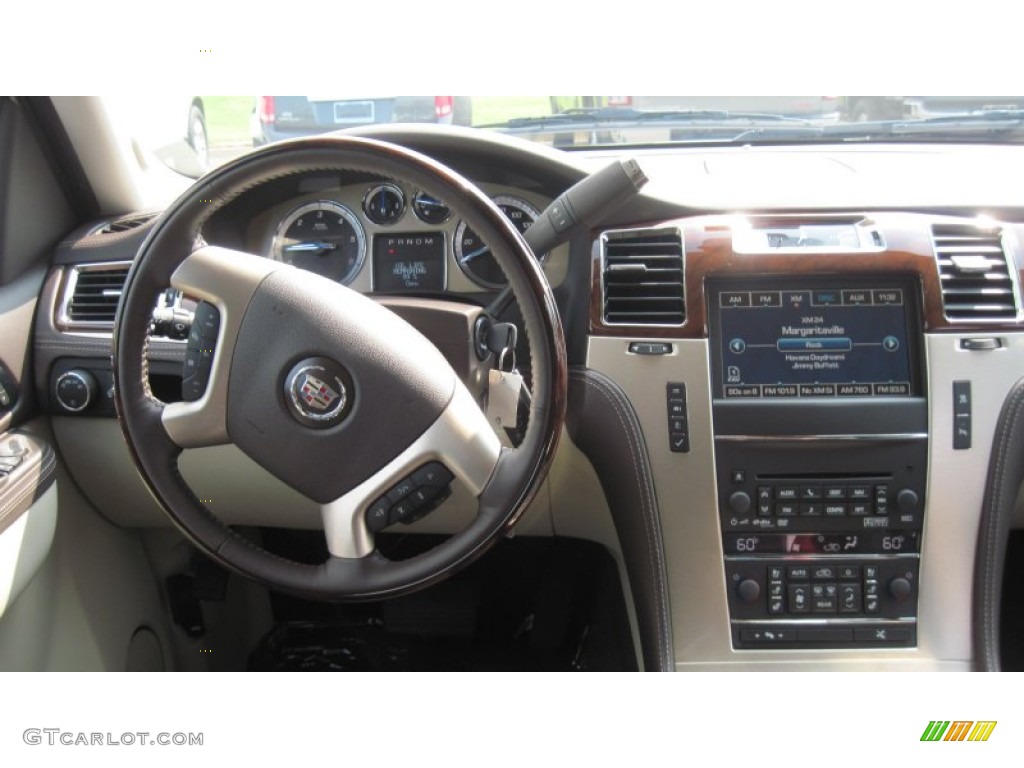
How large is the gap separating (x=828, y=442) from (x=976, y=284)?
400 mm

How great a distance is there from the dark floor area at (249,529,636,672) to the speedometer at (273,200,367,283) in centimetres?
63

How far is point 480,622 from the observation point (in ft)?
7.41

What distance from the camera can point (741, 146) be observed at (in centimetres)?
210

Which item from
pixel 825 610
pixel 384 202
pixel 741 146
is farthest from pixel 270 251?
pixel 825 610

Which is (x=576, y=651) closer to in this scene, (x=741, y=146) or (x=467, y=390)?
(x=467, y=390)

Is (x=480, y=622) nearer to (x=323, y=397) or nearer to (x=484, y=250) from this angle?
(x=484, y=250)

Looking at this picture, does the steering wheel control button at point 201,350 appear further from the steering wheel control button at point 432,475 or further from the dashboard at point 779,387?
the dashboard at point 779,387

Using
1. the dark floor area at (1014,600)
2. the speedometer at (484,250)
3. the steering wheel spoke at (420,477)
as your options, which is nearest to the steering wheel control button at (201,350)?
the steering wheel spoke at (420,477)

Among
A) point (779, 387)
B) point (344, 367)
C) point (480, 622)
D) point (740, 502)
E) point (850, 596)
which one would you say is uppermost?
point (344, 367)

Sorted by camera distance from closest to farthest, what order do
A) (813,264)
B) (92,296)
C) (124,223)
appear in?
(813,264) → (92,296) → (124,223)

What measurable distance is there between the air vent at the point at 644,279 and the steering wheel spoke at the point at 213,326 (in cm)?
66

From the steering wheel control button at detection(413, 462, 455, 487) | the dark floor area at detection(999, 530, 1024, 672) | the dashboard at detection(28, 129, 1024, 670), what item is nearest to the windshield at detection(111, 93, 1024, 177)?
the dashboard at detection(28, 129, 1024, 670)

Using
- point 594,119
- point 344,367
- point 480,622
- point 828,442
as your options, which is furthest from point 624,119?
point 480,622
